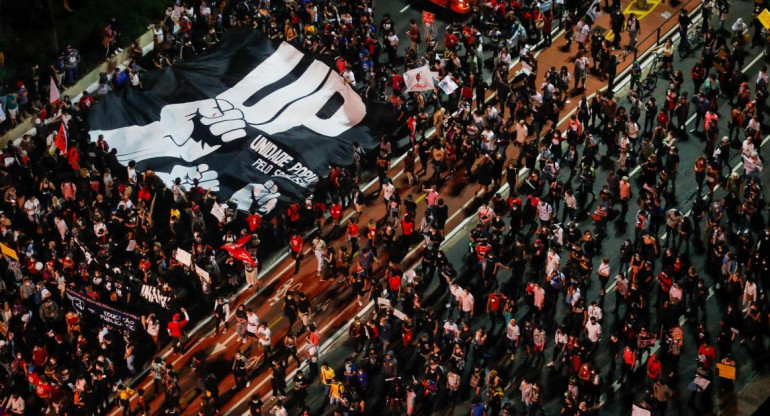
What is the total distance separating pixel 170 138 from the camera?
1775 inches

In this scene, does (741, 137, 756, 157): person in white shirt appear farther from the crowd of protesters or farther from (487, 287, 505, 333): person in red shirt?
(487, 287, 505, 333): person in red shirt

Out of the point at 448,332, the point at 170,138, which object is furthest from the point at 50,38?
the point at 448,332

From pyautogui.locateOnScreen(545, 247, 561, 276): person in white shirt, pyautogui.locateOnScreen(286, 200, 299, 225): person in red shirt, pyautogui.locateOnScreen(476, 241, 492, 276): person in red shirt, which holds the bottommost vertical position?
pyautogui.locateOnScreen(545, 247, 561, 276): person in white shirt

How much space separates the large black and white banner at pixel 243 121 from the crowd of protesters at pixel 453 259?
809mm

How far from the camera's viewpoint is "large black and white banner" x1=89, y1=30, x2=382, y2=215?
4366 cm

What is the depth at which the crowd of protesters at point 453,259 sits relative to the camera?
1483 inches

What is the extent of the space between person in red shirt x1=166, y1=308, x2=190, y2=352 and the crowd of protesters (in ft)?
0.16

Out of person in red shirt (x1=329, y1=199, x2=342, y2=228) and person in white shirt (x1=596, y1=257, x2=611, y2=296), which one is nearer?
person in white shirt (x1=596, y1=257, x2=611, y2=296)

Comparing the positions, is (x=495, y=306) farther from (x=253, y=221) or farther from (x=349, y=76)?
(x=349, y=76)

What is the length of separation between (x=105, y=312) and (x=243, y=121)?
32.4ft

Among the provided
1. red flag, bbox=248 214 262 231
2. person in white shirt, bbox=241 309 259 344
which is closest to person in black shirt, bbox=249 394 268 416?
person in white shirt, bbox=241 309 259 344

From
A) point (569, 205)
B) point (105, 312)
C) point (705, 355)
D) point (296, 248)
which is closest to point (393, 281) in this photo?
point (296, 248)

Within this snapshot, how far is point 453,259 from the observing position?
41594mm

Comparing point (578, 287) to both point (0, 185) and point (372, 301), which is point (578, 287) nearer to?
point (372, 301)
